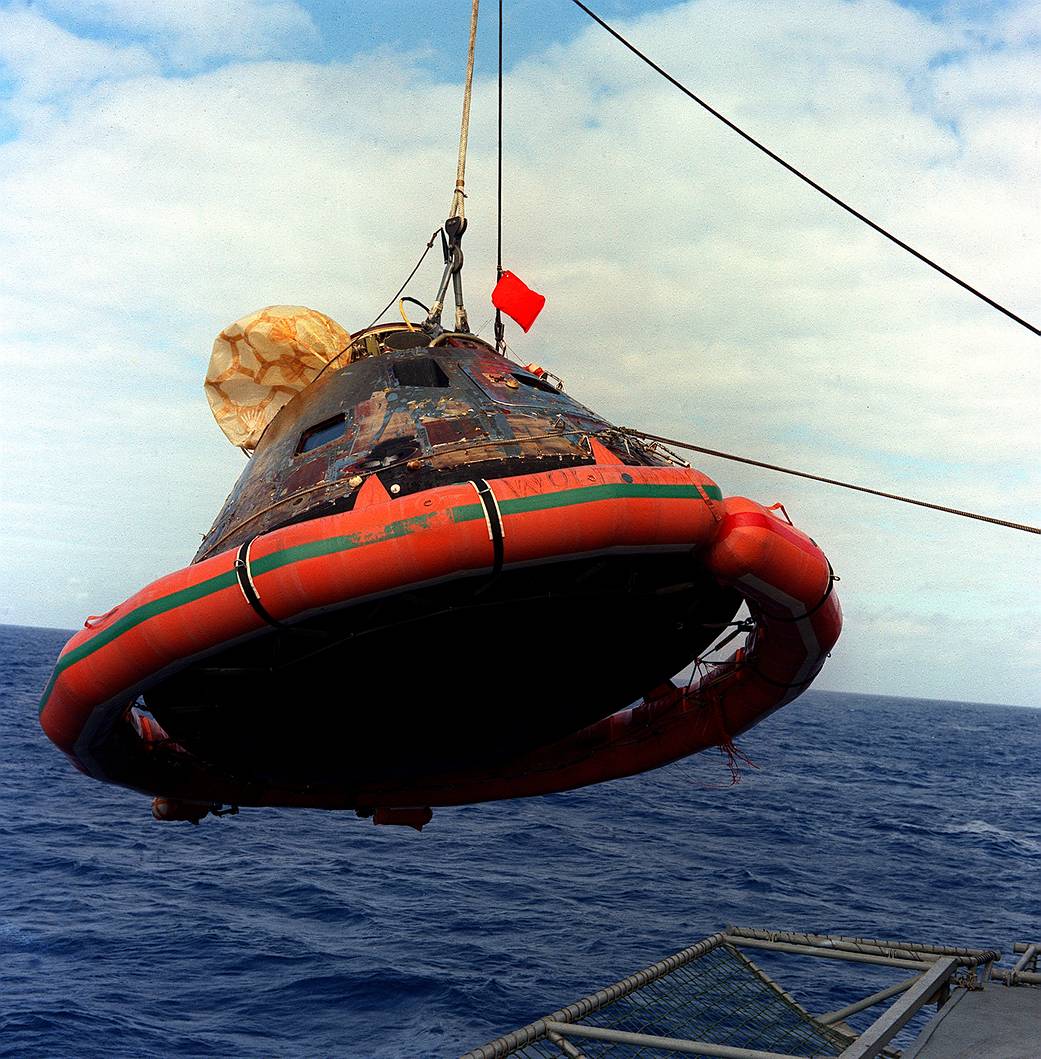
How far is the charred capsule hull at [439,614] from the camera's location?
7.20 meters

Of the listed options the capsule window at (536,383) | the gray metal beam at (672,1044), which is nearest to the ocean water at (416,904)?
the gray metal beam at (672,1044)

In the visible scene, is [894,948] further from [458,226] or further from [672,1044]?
[458,226]

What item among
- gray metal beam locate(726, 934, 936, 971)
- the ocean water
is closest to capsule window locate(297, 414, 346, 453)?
the ocean water

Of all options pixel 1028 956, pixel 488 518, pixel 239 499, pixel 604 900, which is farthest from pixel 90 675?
pixel 604 900

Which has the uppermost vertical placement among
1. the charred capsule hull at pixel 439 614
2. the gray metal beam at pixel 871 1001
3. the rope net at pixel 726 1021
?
the charred capsule hull at pixel 439 614

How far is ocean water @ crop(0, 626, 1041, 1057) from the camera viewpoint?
21.0m

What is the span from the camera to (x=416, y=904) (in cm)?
3016

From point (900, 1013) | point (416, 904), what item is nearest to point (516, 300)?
point (900, 1013)

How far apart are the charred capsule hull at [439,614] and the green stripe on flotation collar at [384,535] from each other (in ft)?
0.06

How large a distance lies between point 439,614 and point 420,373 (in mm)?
2942

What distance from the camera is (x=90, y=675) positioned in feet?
26.6

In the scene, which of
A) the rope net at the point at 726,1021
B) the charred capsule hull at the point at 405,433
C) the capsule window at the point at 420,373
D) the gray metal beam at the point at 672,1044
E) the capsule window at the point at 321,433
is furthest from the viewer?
the rope net at the point at 726,1021

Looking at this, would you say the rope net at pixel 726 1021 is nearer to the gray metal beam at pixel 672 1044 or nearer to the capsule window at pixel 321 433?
the gray metal beam at pixel 672 1044

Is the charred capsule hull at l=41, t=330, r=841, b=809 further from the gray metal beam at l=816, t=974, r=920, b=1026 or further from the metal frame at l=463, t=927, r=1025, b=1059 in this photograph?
the gray metal beam at l=816, t=974, r=920, b=1026
